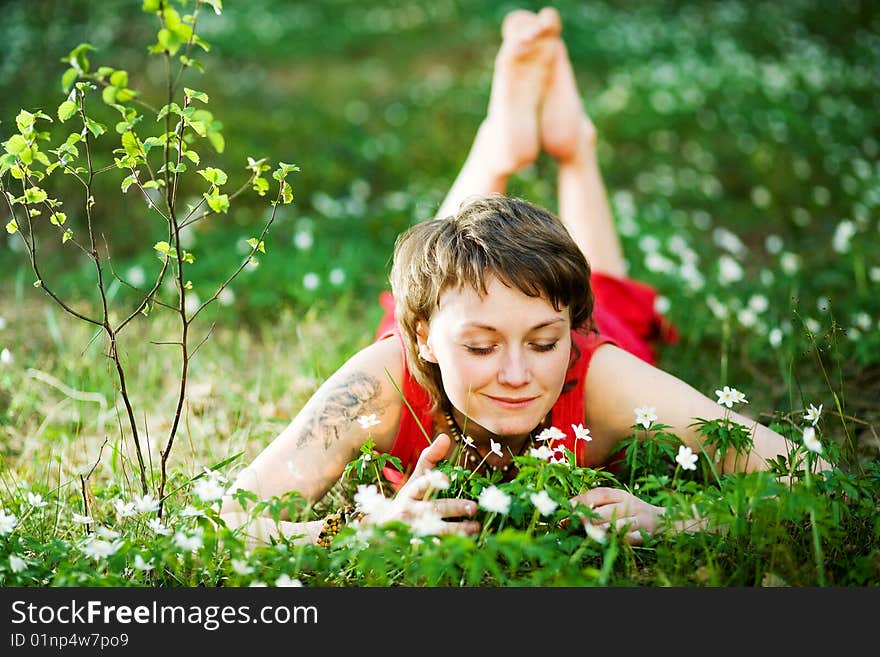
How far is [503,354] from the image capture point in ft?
7.96

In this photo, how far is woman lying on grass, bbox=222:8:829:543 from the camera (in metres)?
2.41

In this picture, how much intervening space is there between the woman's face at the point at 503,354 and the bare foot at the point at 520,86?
1.79m

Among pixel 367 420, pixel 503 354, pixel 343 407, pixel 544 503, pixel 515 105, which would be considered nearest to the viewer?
pixel 544 503

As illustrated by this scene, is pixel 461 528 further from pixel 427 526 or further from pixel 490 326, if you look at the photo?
pixel 490 326

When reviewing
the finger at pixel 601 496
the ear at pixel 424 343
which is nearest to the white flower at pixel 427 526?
the finger at pixel 601 496

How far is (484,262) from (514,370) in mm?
315

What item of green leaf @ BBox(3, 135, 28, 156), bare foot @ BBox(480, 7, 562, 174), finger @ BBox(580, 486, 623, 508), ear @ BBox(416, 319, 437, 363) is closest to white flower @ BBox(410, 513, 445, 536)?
finger @ BBox(580, 486, 623, 508)

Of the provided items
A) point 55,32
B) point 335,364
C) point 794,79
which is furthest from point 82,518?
point 794,79

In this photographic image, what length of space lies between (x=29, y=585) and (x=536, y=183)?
4.79 meters

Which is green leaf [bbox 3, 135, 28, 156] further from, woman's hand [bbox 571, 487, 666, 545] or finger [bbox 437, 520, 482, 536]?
woman's hand [bbox 571, 487, 666, 545]

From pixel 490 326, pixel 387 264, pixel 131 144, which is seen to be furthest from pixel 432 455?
pixel 131 144

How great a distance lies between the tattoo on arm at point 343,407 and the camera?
2.71 m

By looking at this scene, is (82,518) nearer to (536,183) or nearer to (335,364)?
(335,364)

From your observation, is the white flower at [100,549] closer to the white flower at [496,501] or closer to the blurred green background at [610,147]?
the white flower at [496,501]
